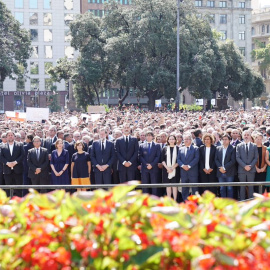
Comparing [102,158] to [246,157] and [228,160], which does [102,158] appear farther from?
[246,157]

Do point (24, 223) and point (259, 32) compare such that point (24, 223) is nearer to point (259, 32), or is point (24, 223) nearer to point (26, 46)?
point (26, 46)

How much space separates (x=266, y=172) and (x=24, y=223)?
35.8 feet

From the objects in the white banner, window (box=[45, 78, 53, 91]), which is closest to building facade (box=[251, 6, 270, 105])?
window (box=[45, 78, 53, 91])

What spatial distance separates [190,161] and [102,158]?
1995mm

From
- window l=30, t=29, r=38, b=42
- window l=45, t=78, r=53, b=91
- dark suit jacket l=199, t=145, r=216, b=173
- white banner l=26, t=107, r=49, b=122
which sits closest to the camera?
dark suit jacket l=199, t=145, r=216, b=173

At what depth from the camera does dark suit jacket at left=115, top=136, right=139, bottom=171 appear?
14211mm

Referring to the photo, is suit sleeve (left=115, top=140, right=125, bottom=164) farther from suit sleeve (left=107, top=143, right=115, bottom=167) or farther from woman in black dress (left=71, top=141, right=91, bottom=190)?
woman in black dress (left=71, top=141, right=91, bottom=190)

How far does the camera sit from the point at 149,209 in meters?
3.11

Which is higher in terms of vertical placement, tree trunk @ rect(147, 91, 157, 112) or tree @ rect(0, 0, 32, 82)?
tree @ rect(0, 0, 32, 82)

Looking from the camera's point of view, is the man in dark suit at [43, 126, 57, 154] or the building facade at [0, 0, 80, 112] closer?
the man in dark suit at [43, 126, 57, 154]

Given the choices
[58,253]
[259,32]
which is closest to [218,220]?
[58,253]

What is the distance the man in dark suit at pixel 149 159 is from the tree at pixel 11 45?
1887 inches

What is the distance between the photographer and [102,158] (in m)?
14.0

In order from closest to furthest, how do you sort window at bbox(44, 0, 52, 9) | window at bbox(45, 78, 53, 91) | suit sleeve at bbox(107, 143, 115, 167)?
1. suit sleeve at bbox(107, 143, 115, 167)
2. window at bbox(44, 0, 52, 9)
3. window at bbox(45, 78, 53, 91)
